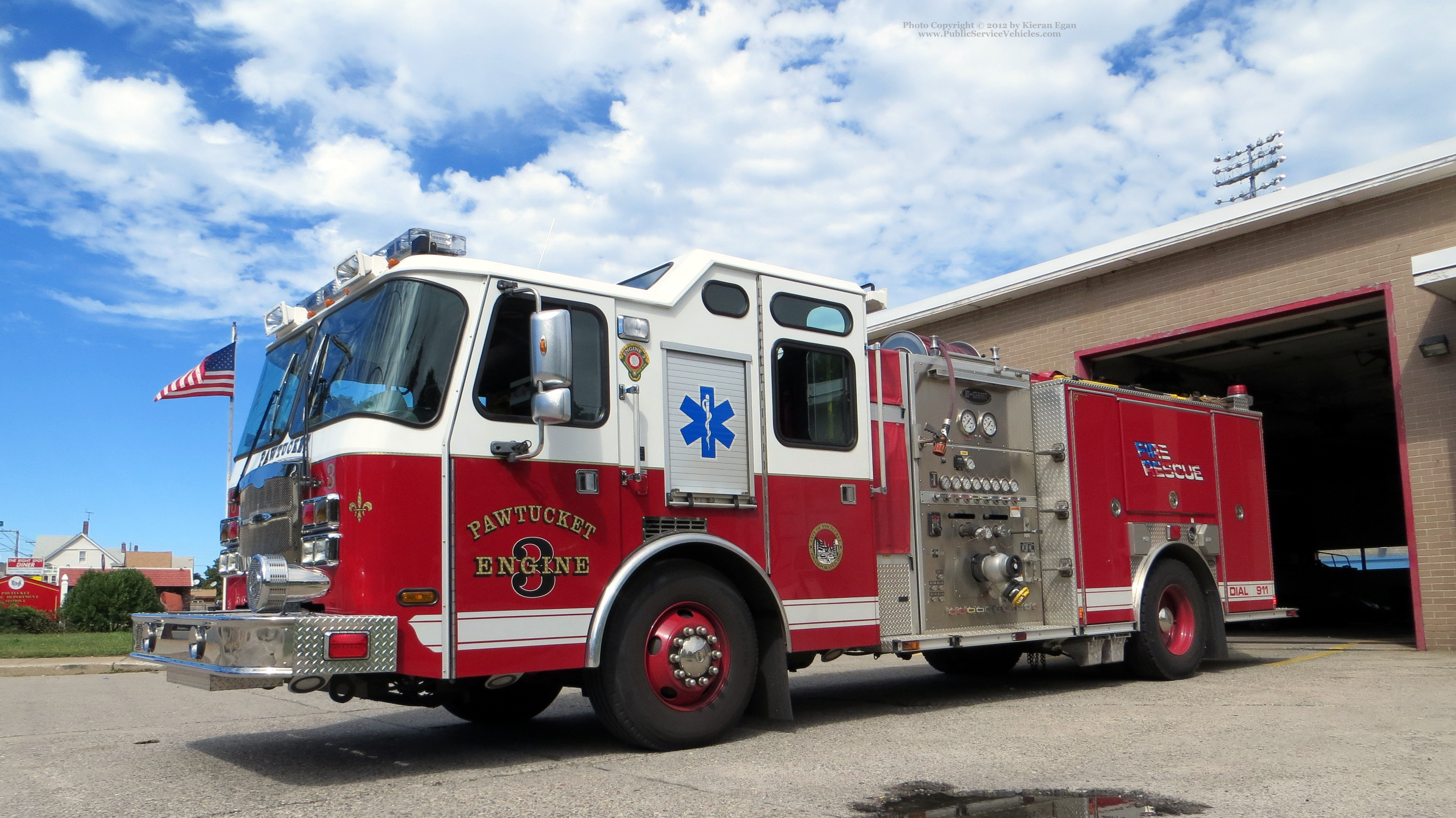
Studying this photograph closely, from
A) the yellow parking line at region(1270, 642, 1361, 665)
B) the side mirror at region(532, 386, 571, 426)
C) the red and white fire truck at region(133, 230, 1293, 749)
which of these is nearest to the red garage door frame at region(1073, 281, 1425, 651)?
the yellow parking line at region(1270, 642, 1361, 665)

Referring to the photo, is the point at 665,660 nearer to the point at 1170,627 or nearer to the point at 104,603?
the point at 1170,627

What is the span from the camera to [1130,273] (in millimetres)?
14508

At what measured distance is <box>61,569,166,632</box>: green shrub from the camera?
24.5 m

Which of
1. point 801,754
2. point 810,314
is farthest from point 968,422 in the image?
point 801,754

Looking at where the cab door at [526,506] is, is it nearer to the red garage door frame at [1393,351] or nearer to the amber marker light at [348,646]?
the amber marker light at [348,646]

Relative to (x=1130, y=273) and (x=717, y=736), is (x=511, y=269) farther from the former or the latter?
(x=1130, y=273)

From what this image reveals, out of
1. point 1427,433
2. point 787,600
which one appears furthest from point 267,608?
point 1427,433

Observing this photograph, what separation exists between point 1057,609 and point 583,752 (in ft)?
13.7

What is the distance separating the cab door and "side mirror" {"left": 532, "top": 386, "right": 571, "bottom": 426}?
0.27m

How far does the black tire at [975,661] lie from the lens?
1012cm

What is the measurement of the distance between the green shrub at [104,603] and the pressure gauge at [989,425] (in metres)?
21.8

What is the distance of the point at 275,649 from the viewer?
4945 millimetres

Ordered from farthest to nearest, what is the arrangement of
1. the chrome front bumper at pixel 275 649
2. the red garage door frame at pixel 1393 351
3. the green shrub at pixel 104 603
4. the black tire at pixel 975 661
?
1. the green shrub at pixel 104 603
2. the red garage door frame at pixel 1393 351
3. the black tire at pixel 975 661
4. the chrome front bumper at pixel 275 649

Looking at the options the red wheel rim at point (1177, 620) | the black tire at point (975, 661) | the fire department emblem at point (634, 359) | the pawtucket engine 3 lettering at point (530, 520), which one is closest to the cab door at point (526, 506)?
the pawtucket engine 3 lettering at point (530, 520)
